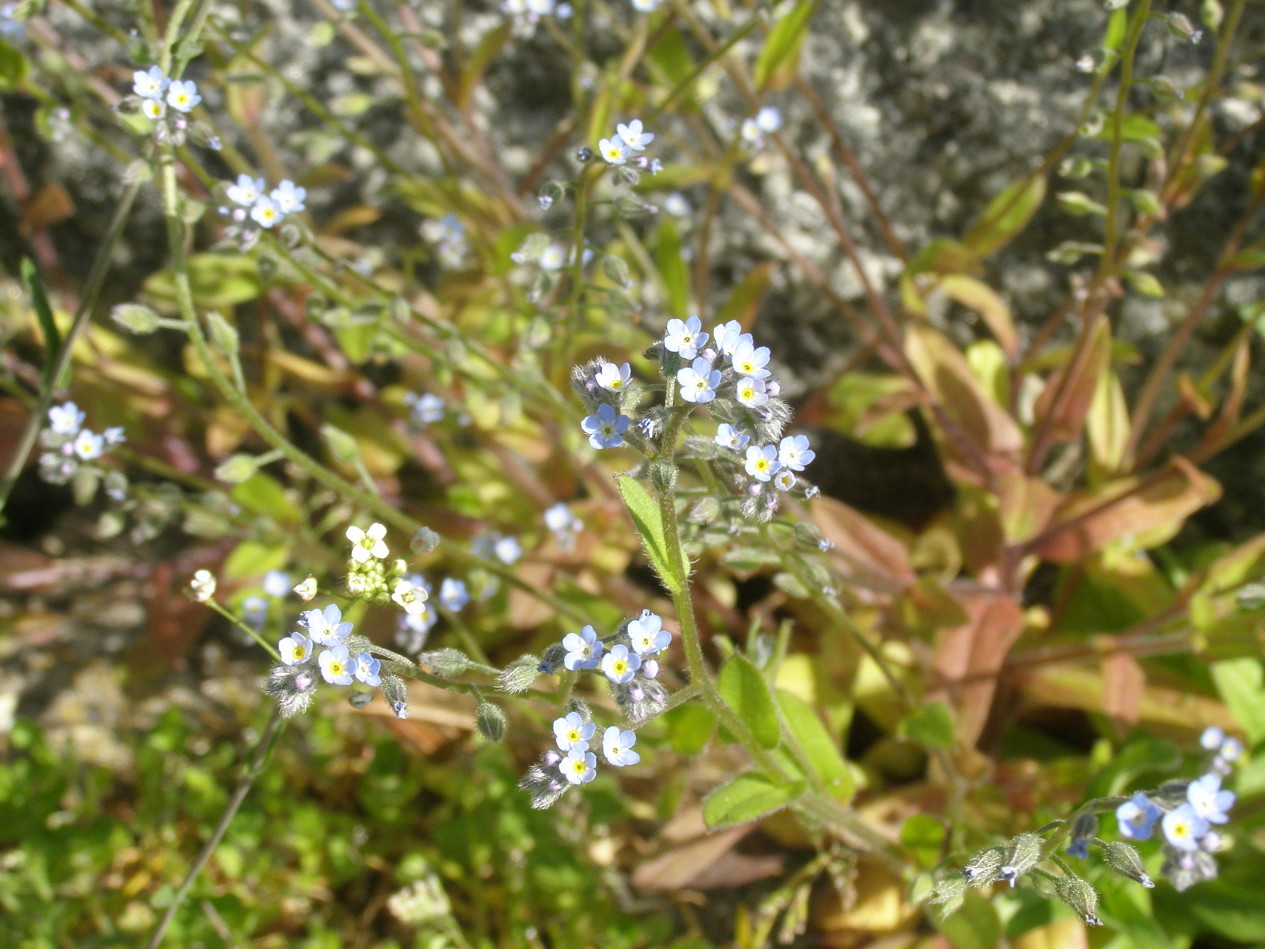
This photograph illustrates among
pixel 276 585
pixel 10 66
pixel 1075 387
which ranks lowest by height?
pixel 1075 387

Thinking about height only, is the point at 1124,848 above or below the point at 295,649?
below

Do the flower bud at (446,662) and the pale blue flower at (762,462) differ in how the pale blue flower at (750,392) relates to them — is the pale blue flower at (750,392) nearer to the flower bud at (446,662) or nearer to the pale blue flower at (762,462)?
the pale blue flower at (762,462)

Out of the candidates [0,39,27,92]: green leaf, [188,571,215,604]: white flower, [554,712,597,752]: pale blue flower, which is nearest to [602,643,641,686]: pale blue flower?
[554,712,597,752]: pale blue flower

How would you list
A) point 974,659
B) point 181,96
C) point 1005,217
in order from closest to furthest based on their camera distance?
point 181,96 < point 974,659 < point 1005,217

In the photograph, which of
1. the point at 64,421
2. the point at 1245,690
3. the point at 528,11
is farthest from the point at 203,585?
the point at 1245,690

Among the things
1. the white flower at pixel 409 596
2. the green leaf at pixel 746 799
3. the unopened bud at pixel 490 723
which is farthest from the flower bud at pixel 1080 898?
the white flower at pixel 409 596

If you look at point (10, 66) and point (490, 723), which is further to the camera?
point (10, 66)

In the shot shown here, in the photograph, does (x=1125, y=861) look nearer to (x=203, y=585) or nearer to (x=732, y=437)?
(x=732, y=437)
